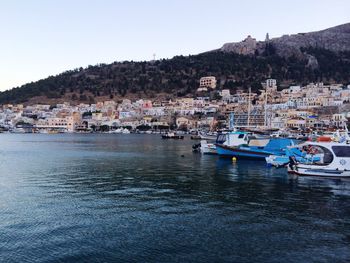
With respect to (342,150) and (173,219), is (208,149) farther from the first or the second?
(173,219)

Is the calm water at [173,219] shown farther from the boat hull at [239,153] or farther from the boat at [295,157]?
the boat hull at [239,153]

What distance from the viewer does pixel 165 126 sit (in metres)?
198

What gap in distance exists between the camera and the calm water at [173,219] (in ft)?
47.3

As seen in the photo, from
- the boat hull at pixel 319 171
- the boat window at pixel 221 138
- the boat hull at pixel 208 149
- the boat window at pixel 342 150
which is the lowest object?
the boat hull at pixel 208 149

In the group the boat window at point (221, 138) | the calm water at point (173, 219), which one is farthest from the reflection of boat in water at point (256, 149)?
the calm water at point (173, 219)

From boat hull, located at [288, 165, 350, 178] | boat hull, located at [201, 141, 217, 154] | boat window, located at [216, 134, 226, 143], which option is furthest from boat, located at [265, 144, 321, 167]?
boat hull, located at [201, 141, 217, 154]

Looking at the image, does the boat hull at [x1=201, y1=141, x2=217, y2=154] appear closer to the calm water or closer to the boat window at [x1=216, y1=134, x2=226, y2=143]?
the boat window at [x1=216, y1=134, x2=226, y2=143]

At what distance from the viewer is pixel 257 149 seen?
2105 inches

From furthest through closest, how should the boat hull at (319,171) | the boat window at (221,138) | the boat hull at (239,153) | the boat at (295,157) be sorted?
the boat window at (221,138) < the boat hull at (239,153) < the boat at (295,157) < the boat hull at (319,171)

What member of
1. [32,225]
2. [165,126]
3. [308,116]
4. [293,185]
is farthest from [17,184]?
[165,126]

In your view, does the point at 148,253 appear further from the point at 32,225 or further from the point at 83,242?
the point at 32,225

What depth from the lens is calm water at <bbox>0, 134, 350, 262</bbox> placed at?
1442 centimetres

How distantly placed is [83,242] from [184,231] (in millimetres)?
4319

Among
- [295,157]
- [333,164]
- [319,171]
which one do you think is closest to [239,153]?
[295,157]
